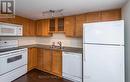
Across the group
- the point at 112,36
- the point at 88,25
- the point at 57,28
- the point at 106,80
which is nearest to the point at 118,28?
the point at 112,36

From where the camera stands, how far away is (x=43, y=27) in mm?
4000

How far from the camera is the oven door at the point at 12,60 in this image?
100.0 inches

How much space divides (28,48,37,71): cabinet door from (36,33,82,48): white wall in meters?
0.71

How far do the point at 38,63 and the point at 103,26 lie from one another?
9.30ft

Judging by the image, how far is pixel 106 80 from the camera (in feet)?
7.03

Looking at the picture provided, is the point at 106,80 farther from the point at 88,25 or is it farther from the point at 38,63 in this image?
the point at 38,63

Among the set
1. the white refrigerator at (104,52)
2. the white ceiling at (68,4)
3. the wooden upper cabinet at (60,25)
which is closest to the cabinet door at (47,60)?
the wooden upper cabinet at (60,25)

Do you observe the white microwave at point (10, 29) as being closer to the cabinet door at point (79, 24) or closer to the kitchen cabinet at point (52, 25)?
the kitchen cabinet at point (52, 25)

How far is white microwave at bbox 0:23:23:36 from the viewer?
8.86 ft

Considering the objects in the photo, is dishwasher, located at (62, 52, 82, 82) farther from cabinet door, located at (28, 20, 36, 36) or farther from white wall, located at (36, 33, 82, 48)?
cabinet door, located at (28, 20, 36, 36)

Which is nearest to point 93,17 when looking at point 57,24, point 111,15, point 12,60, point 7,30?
point 111,15

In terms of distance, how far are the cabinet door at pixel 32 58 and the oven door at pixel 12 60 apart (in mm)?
255

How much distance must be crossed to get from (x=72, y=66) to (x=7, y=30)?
7.23 feet

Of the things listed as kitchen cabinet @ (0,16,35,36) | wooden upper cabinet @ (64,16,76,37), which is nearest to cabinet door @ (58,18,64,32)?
wooden upper cabinet @ (64,16,76,37)
